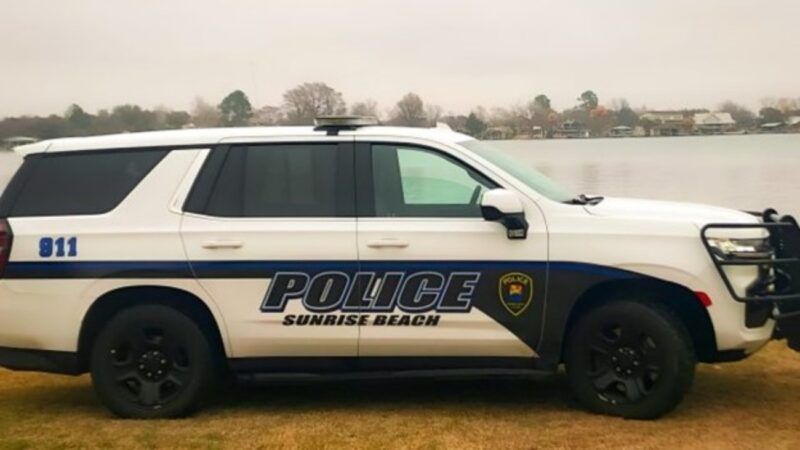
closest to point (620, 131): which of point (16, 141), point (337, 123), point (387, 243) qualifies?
point (337, 123)

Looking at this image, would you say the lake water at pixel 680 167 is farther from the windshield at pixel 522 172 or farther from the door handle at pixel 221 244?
the windshield at pixel 522 172

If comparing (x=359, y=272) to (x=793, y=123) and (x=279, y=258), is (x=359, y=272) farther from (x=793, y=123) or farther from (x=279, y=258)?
(x=793, y=123)

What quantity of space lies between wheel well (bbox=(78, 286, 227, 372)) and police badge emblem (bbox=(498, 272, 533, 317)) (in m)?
1.77

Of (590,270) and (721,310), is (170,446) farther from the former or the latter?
(721,310)

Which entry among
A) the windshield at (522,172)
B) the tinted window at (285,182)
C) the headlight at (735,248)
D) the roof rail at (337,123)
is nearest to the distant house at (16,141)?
the tinted window at (285,182)

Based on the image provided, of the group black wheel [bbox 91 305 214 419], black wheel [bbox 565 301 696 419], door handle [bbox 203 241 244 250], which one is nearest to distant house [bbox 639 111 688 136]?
black wheel [bbox 565 301 696 419]

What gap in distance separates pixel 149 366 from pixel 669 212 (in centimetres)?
335

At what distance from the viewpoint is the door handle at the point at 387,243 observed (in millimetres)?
5371

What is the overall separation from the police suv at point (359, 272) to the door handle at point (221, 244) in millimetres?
24

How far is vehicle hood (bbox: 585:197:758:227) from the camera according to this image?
212 inches

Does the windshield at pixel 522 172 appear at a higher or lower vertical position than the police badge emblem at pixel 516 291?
higher

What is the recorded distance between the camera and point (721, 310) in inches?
208

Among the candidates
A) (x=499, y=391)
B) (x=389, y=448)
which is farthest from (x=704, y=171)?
(x=389, y=448)

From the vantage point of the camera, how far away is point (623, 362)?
536 cm
